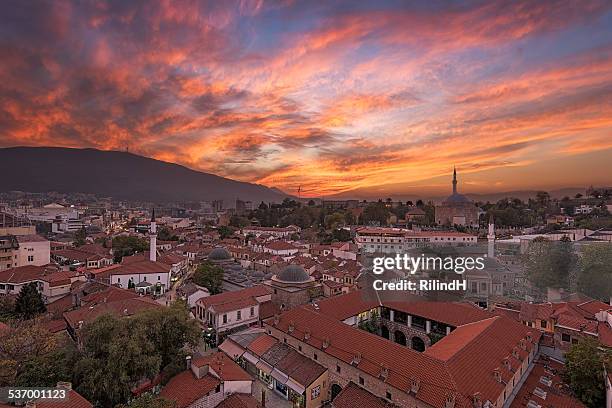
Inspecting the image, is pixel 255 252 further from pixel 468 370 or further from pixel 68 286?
pixel 468 370

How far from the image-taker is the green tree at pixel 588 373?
1420cm

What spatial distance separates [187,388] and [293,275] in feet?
46.9

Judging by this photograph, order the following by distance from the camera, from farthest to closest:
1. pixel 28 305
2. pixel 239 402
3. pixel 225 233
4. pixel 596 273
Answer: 1. pixel 225 233
2. pixel 596 273
3. pixel 28 305
4. pixel 239 402

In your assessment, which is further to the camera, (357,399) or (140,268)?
(140,268)

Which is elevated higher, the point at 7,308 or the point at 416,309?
the point at 416,309

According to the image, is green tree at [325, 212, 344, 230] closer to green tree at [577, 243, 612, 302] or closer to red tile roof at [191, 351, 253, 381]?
green tree at [577, 243, 612, 302]

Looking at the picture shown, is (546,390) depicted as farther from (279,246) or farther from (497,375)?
(279,246)

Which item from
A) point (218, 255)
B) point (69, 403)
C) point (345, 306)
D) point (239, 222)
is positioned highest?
point (239, 222)

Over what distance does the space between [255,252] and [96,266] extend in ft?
62.8

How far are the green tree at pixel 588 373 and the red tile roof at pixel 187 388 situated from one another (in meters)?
15.2

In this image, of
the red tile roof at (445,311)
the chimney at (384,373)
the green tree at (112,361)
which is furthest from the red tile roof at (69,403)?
the red tile roof at (445,311)

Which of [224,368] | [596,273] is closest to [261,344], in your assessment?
[224,368]

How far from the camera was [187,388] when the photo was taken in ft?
50.4

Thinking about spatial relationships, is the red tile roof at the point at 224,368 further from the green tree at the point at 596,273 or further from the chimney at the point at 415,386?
the green tree at the point at 596,273
